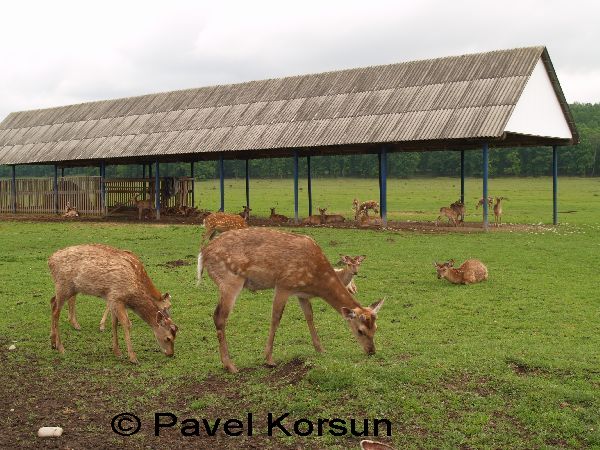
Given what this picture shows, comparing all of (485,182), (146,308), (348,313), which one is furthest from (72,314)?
(485,182)

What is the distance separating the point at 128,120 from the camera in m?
36.7

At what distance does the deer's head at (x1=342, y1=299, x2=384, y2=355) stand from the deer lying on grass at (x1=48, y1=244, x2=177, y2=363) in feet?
7.47

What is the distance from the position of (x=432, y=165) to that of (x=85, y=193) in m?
63.2

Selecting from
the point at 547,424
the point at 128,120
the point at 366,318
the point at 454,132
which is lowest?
the point at 547,424

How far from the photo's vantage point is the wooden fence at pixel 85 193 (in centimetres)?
3481

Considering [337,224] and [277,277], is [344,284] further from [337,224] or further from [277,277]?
[337,224]

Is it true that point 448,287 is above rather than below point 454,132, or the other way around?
below

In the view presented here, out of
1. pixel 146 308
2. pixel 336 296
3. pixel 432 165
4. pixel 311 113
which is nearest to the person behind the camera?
pixel 336 296

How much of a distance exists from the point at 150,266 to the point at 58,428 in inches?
420

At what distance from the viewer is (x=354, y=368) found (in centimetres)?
720

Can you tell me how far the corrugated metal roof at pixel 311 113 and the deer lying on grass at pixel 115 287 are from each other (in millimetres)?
16864

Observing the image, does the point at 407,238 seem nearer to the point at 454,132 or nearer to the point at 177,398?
the point at 454,132

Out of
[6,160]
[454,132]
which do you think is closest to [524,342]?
[454,132]

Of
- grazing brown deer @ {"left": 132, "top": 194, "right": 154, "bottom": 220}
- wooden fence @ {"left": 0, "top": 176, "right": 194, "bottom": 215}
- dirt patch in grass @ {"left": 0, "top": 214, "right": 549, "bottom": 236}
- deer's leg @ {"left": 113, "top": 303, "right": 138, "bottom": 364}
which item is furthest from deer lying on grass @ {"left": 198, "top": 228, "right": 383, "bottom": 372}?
wooden fence @ {"left": 0, "top": 176, "right": 194, "bottom": 215}
